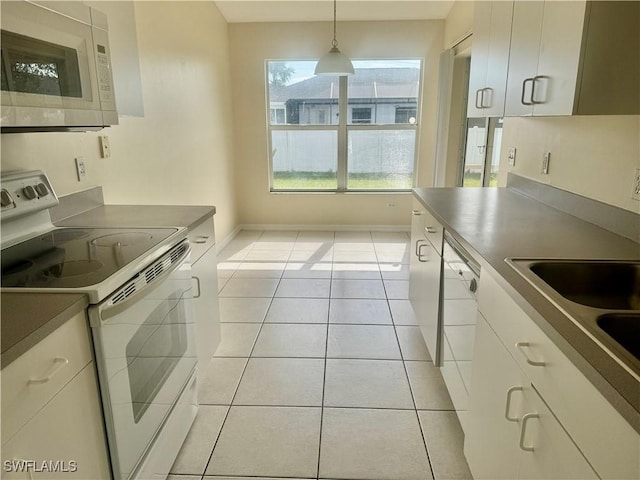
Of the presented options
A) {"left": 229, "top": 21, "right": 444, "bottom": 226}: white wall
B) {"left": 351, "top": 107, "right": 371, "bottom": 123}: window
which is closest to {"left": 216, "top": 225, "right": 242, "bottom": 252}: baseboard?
{"left": 229, "top": 21, "right": 444, "bottom": 226}: white wall

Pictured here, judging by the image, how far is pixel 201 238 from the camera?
2123mm

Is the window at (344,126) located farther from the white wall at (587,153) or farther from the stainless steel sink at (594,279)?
the stainless steel sink at (594,279)

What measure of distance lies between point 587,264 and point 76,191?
225 centimetres

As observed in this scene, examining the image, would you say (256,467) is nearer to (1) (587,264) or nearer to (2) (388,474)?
(2) (388,474)

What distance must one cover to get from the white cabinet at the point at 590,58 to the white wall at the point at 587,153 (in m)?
0.28

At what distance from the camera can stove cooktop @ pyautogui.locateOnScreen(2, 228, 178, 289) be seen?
1.24 metres

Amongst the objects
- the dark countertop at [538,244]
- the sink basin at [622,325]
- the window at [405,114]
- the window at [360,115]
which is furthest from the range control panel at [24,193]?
the window at [405,114]

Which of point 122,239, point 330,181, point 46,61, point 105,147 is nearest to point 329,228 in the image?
point 330,181

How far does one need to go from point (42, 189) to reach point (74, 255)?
46cm

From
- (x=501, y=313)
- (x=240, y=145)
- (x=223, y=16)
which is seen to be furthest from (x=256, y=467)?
(x=223, y=16)

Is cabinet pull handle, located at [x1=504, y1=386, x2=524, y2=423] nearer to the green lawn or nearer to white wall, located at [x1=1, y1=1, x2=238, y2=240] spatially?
white wall, located at [x1=1, y1=1, x2=238, y2=240]

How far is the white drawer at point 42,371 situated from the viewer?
873 millimetres

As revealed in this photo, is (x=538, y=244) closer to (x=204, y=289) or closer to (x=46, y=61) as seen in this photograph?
(x=204, y=289)

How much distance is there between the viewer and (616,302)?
1.41m
